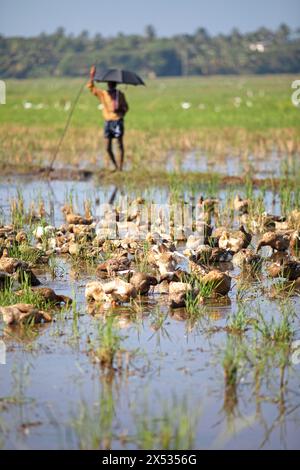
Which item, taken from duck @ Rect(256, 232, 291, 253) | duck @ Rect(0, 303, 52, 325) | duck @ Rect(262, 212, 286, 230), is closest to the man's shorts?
duck @ Rect(262, 212, 286, 230)

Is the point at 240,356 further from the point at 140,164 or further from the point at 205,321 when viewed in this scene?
the point at 140,164

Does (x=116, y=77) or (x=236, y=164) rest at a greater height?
(x=116, y=77)

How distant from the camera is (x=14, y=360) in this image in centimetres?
543

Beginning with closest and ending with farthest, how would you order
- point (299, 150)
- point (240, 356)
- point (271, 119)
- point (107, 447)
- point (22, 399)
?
point (107, 447) → point (22, 399) → point (240, 356) → point (299, 150) → point (271, 119)

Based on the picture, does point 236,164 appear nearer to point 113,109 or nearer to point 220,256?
point 113,109

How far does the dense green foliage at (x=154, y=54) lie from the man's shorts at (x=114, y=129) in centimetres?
9258

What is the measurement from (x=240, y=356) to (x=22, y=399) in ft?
3.95

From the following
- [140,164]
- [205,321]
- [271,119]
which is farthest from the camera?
[271,119]

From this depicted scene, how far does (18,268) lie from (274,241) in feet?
8.04

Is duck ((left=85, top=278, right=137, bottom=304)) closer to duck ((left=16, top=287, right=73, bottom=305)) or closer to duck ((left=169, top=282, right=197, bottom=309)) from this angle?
duck ((left=16, top=287, right=73, bottom=305))

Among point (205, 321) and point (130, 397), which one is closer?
point (130, 397)

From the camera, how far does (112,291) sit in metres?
6.61

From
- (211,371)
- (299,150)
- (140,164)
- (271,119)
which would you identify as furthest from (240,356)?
(271,119)

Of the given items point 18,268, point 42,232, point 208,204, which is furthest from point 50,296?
point 208,204
